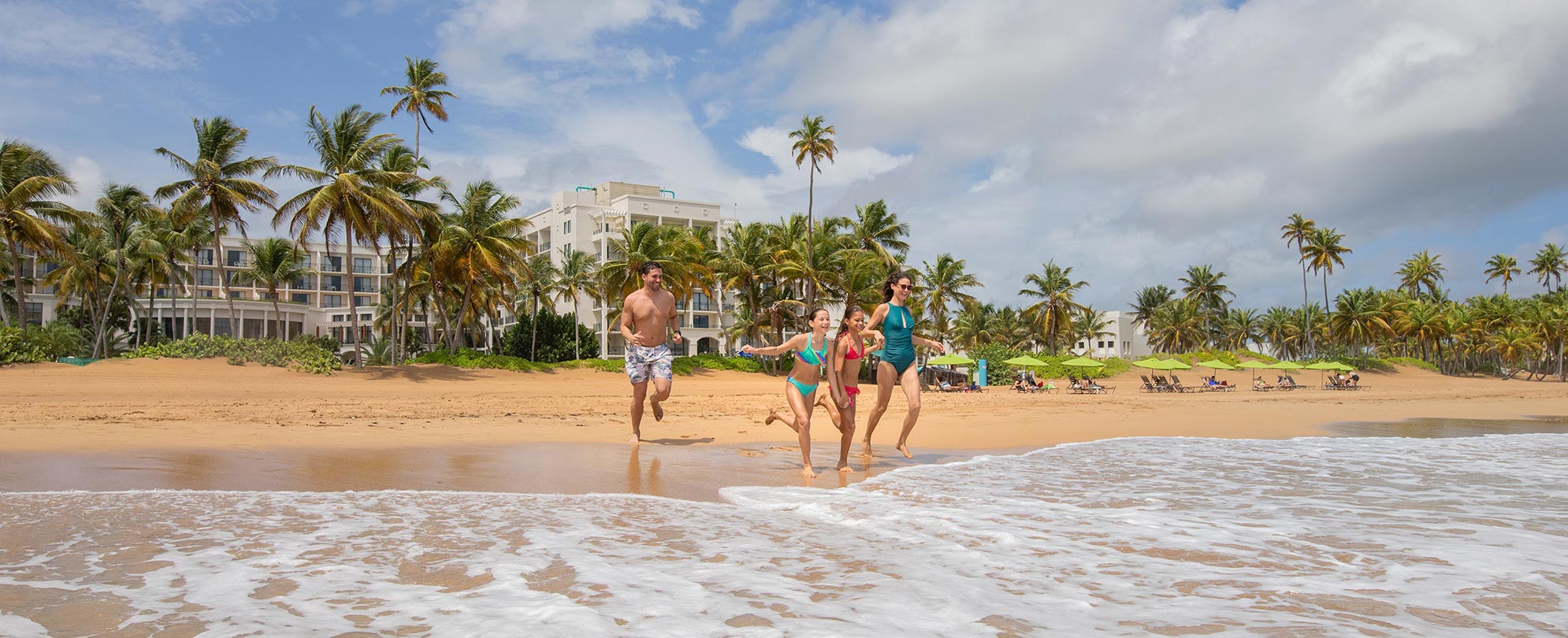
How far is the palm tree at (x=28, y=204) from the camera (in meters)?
25.3

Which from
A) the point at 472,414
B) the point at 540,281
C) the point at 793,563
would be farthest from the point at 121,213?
the point at 793,563

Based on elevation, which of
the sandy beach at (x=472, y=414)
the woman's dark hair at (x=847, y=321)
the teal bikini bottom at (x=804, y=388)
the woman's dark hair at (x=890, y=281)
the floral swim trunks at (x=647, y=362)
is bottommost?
the sandy beach at (x=472, y=414)

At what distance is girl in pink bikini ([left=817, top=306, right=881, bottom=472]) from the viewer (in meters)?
6.99

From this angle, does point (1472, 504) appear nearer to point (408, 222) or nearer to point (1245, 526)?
point (1245, 526)

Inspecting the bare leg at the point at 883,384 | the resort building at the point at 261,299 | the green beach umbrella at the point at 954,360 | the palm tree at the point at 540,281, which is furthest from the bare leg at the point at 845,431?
the palm tree at the point at 540,281

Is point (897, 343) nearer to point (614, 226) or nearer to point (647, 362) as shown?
point (647, 362)

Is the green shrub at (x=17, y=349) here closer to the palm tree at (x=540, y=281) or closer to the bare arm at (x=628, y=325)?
the bare arm at (x=628, y=325)

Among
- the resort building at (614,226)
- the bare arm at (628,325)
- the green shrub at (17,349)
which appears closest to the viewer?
the bare arm at (628,325)

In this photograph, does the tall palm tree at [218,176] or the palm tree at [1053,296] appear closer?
the tall palm tree at [218,176]

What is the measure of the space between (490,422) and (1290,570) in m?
9.75

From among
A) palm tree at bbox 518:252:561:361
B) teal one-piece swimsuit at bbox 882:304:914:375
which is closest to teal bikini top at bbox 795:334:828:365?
teal one-piece swimsuit at bbox 882:304:914:375

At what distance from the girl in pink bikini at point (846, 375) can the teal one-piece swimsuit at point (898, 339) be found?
10.4 inches

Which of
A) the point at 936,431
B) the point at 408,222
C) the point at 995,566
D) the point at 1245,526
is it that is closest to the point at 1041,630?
the point at 995,566

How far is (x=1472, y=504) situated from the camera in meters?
5.49
